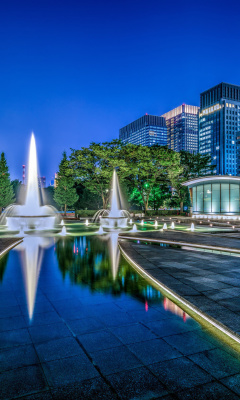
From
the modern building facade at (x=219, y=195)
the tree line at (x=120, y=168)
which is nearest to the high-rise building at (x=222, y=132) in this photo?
the tree line at (x=120, y=168)

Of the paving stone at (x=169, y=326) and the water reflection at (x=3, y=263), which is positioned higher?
the paving stone at (x=169, y=326)

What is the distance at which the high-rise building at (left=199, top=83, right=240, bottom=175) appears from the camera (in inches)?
6772

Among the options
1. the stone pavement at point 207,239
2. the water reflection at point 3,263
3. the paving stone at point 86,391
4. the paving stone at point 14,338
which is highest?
the stone pavement at point 207,239

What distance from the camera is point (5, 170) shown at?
1928 inches

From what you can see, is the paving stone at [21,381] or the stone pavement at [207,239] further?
the stone pavement at [207,239]

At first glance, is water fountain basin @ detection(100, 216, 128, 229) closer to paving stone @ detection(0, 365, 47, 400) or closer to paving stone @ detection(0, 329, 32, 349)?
paving stone @ detection(0, 329, 32, 349)

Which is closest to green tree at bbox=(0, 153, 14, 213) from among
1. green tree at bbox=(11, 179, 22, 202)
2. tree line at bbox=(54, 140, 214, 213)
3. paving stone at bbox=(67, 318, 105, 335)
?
tree line at bbox=(54, 140, 214, 213)

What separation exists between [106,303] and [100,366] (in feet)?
8.17

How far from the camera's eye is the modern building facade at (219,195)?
36.7 metres

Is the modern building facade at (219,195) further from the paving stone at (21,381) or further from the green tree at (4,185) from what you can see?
the paving stone at (21,381)

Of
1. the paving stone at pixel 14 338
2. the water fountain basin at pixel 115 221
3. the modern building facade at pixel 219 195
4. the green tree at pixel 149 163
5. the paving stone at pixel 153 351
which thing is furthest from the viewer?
the green tree at pixel 149 163

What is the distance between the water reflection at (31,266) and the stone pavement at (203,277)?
138 inches

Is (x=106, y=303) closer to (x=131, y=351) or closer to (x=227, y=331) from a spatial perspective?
(x=131, y=351)

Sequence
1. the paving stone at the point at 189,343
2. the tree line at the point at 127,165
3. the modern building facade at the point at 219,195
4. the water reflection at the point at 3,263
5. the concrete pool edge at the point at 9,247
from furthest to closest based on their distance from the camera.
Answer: the tree line at the point at 127,165 → the modern building facade at the point at 219,195 → the concrete pool edge at the point at 9,247 → the water reflection at the point at 3,263 → the paving stone at the point at 189,343
